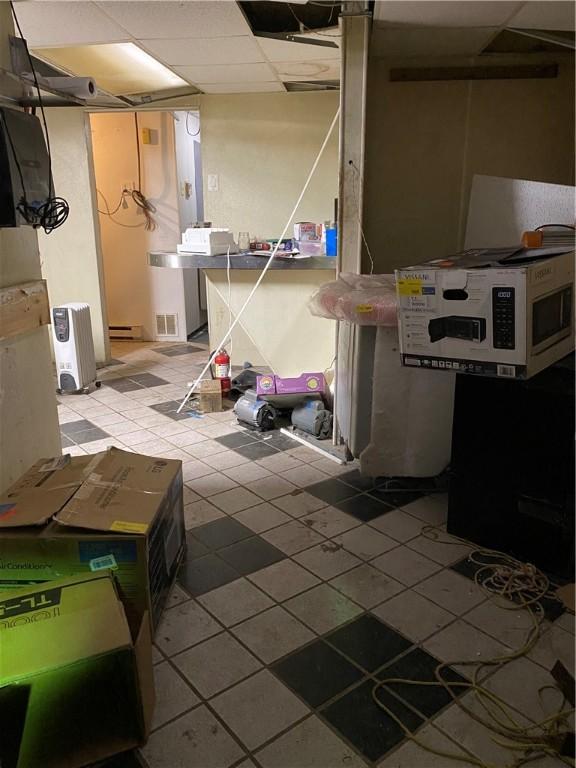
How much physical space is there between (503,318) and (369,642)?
1114mm

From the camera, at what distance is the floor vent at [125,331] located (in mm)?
5883

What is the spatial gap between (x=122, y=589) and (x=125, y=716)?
1.20 feet

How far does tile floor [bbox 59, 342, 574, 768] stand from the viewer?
147 cm

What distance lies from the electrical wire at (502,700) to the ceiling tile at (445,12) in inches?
88.9

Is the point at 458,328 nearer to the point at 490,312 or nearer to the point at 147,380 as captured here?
the point at 490,312

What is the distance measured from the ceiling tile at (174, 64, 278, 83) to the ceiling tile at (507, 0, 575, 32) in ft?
5.24

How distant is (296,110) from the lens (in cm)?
443

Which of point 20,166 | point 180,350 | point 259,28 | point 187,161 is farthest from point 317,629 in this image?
point 187,161

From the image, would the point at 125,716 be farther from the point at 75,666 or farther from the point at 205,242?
A: the point at 205,242

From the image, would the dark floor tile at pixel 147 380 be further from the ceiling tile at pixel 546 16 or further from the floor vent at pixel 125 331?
the ceiling tile at pixel 546 16

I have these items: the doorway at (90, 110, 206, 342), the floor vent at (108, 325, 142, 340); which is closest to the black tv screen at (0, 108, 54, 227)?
the doorway at (90, 110, 206, 342)

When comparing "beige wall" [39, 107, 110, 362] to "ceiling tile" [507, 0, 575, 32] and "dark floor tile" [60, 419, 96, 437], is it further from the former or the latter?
"ceiling tile" [507, 0, 575, 32]

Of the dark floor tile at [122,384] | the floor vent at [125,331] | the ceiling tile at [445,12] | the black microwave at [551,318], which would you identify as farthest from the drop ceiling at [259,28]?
the floor vent at [125,331]

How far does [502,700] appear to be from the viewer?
62.4 inches
